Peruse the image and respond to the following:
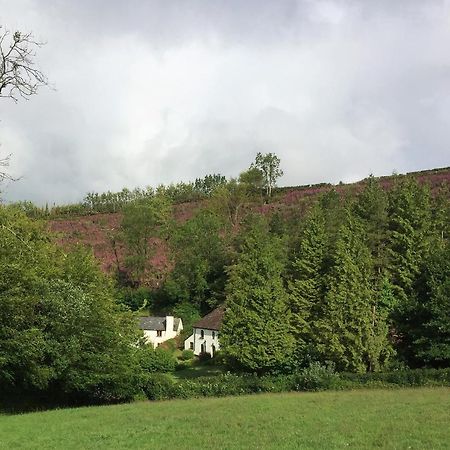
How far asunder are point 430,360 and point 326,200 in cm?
2702

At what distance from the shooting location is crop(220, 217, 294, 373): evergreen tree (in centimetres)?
3878

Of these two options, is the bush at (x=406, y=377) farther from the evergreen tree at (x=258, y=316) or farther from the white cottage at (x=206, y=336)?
the white cottage at (x=206, y=336)

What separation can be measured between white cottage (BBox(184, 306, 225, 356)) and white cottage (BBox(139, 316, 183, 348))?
3093mm

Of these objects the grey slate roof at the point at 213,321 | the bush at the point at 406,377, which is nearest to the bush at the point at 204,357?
the grey slate roof at the point at 213,321

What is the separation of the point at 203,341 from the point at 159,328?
25.4 feet

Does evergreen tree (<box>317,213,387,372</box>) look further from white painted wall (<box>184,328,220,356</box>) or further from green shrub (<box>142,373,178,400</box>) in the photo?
white painted wall (<box>184,328,220,356</box>)

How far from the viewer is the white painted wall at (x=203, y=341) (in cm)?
5619

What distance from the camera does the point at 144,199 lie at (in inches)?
3438

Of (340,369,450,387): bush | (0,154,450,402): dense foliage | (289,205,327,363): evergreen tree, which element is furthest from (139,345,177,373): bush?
(340,369,450,387): bush

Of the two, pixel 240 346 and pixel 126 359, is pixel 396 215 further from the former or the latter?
pixel 126 359

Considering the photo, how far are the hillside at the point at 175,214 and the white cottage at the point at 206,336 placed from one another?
61.1 feet

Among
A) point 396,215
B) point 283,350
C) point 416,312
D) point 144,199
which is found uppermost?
point 144,199

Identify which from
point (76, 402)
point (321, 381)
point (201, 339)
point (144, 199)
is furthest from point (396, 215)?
point (144, 199)

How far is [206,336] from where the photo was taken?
189ft
